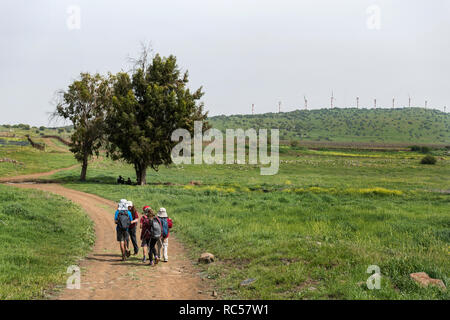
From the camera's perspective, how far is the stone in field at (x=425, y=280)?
348 inches

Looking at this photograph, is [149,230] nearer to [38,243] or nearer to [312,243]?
[38,243]

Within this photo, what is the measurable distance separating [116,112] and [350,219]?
30.9 meters

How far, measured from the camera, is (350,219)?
19797 mm

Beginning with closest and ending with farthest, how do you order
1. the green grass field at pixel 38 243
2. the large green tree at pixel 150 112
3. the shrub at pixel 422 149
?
the green grass field at pixel 38 243, the large green tree at pixel 150 112, the shrub at pixel 422 149

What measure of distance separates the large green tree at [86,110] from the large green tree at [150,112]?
159cm

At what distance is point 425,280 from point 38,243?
44.2 ft

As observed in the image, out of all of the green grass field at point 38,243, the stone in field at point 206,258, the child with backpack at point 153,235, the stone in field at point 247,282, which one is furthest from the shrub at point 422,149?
the stone in field at point 247,282

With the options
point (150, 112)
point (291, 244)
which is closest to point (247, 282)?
point (291, 244)

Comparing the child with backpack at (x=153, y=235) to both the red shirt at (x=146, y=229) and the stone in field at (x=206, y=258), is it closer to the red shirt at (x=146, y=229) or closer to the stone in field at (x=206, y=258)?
the red shirt at (x=146, y=229)

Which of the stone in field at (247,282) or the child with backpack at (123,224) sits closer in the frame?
the stone in field at (247,282)

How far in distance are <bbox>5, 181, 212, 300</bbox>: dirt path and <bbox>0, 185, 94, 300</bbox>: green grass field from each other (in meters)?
0.68

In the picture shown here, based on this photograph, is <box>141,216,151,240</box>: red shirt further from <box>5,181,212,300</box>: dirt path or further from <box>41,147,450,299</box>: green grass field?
<box>41,147,450,299</box>: green grass field

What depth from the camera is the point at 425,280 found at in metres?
9.12
